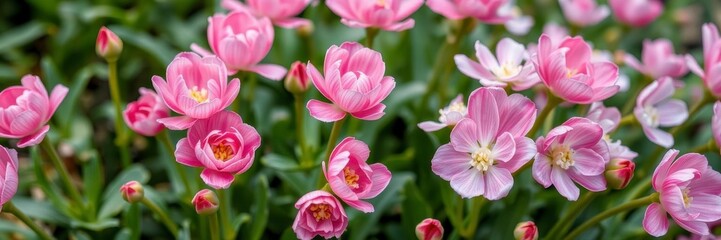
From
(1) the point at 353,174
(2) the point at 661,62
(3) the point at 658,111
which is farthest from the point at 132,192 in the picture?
(2) the point at 661,62

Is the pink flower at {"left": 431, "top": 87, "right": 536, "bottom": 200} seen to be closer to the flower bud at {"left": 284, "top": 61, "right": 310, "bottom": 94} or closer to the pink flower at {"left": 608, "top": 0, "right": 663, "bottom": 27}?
the flower bud at {"left": 284, "top": 61, "right": 310, "bottom": 94}

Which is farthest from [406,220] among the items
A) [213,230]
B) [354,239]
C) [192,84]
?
[192,84]

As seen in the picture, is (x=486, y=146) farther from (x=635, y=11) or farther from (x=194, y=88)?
(x=635, y=11)

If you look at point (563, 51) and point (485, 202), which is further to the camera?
point (485, 202)

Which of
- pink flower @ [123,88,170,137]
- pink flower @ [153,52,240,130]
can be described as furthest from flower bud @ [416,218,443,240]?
→ pink flower @ [123,88,170,137]

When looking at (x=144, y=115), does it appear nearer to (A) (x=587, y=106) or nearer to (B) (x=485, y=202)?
(B) (x=485, y=202)
